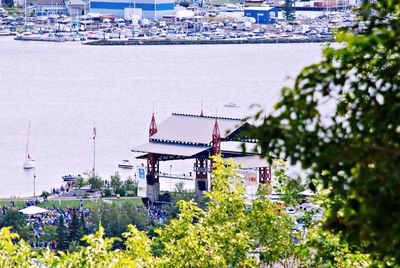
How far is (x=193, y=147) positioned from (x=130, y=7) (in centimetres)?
5432

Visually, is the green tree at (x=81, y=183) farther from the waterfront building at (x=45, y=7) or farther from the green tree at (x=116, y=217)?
the waterfront building at (x=45, y=7)

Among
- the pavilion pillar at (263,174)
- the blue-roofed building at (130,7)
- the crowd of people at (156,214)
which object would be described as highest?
the blue-roofed building at (130,7)

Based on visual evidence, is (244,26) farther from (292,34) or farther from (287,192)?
(287,192)

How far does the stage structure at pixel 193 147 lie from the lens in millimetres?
22250

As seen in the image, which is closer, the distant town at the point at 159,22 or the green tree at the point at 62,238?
the green tree at the point at 62,238

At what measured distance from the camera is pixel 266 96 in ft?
146

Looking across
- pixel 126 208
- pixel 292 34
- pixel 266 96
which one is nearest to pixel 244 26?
pixel 292 34

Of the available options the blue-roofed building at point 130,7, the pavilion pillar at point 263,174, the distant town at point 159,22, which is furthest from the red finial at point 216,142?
the blue-roofed building at point 130,7

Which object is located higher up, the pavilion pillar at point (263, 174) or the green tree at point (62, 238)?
the pavilion pillar at point (263, 174)

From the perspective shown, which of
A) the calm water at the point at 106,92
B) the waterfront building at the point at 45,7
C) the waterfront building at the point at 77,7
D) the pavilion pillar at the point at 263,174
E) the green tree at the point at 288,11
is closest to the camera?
the pavilion pillar at the point at 263,174

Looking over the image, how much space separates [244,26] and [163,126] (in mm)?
51574

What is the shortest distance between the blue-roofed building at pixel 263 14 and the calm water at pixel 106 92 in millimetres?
6252

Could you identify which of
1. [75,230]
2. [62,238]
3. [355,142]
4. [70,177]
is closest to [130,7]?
[70,177]

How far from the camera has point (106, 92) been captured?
47719 millimetres
